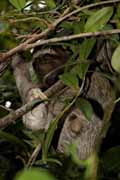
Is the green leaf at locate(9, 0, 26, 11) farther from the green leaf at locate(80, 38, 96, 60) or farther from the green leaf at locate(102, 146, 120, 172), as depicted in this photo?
the green leaf at locate(102, 146, 120, 172)

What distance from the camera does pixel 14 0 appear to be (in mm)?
721

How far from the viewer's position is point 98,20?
647 millimetres

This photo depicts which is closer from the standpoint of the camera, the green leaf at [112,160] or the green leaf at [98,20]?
the green leaf at [98,20]

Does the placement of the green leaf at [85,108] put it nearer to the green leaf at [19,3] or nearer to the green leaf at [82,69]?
the green leaf at [82,69]

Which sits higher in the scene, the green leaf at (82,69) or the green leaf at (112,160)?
the green leaf at (82,69)

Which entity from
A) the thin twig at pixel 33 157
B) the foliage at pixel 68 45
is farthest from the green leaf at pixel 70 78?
the thin twig at pixel 33 157

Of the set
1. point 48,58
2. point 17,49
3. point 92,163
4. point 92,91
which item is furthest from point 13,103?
point 92,163

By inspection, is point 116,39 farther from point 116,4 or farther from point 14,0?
point 14,0

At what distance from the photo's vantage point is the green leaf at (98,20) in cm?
65

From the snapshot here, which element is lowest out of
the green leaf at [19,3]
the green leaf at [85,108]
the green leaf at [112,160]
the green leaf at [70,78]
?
the green leaf at [112,160]

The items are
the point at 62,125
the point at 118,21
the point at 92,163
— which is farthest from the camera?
the point at 62,125

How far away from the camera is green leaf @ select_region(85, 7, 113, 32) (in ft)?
2.13

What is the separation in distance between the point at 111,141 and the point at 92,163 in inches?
32.3

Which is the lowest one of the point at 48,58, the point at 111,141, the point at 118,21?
the point at 111,141
